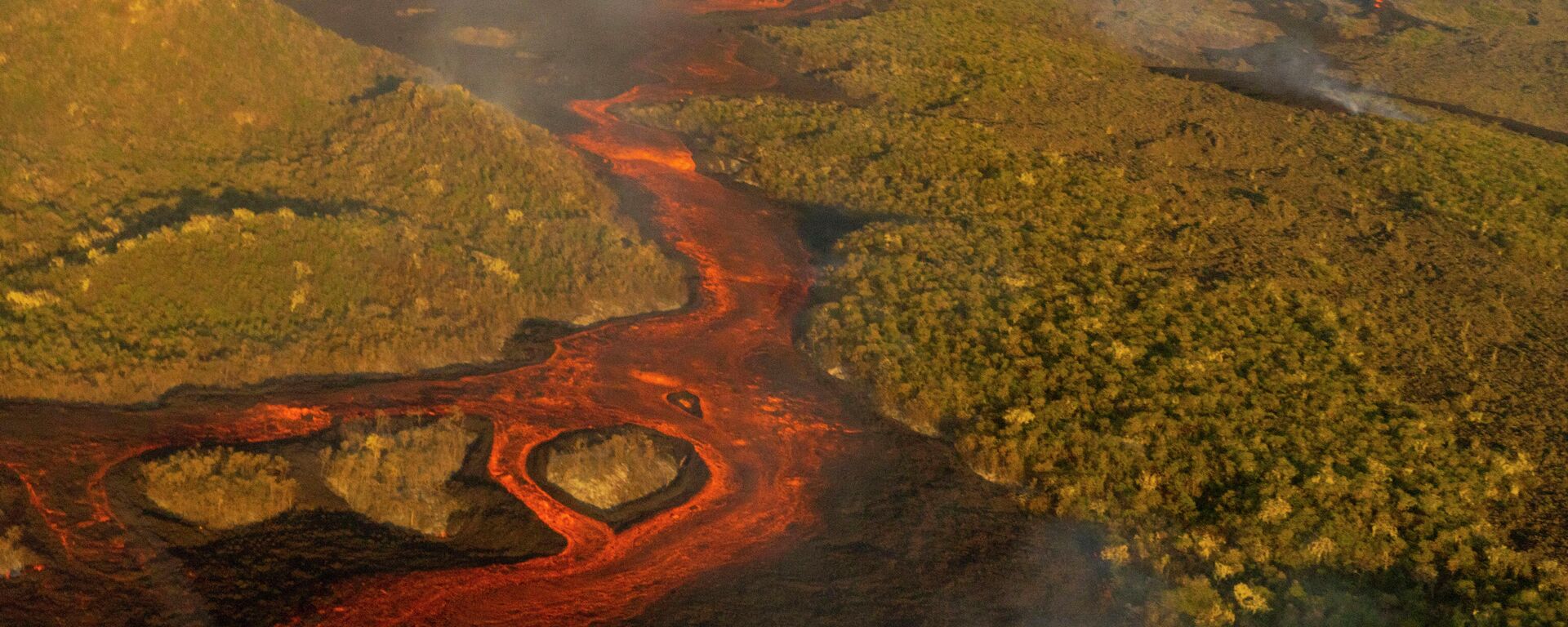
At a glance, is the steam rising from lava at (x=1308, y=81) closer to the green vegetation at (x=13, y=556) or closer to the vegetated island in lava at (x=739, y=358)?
the vegetated island in lava at (x=739, y=358)

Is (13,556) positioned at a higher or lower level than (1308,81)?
higher

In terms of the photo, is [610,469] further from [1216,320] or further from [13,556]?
[1216,320]

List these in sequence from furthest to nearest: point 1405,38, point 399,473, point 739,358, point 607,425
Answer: point 1405,38, point 739,358, point 607,425, point 399,473

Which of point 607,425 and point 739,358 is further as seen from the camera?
point 739,358

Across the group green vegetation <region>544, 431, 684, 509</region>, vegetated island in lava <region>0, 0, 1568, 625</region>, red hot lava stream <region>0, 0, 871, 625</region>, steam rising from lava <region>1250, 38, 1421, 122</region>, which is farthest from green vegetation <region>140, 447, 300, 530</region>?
steam rising from lava <region>1250, 38, 1421, 122</region>

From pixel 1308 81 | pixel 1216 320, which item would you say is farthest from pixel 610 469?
pixel 1308 81

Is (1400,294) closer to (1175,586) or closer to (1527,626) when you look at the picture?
(1527,626)
